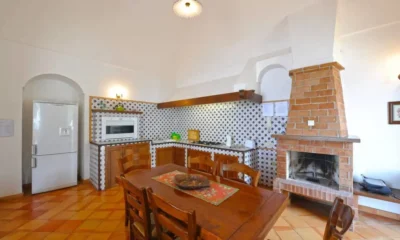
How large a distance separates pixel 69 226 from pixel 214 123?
3.15 meters

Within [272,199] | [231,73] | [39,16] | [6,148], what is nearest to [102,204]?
[6,148]

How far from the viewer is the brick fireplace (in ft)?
7.07

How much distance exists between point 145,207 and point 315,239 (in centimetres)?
192

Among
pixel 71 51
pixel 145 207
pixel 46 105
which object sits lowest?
pixel 145 207

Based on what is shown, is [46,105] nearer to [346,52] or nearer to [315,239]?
[315,239]

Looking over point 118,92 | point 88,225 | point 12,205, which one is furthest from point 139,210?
point 118,92

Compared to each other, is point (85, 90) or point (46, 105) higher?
point (85, 90)

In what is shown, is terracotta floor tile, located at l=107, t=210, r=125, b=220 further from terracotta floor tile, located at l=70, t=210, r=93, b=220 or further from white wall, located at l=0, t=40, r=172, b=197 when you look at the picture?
white wall, located at l=0, t=40, r=172, b=197

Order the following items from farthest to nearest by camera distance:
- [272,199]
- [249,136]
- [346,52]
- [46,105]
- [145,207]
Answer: [249,136]
[46,105]
[346,52]
[272,199]
[145,207]

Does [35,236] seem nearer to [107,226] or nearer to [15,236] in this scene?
[15,236]

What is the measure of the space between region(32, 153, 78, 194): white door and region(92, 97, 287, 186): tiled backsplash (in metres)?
0.65

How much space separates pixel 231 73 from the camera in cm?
383

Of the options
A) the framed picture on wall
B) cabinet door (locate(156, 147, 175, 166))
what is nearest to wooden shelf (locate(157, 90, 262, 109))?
cabinet door (locate(156, 147, 175, 166))

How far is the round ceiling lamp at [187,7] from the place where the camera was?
1.85 m
